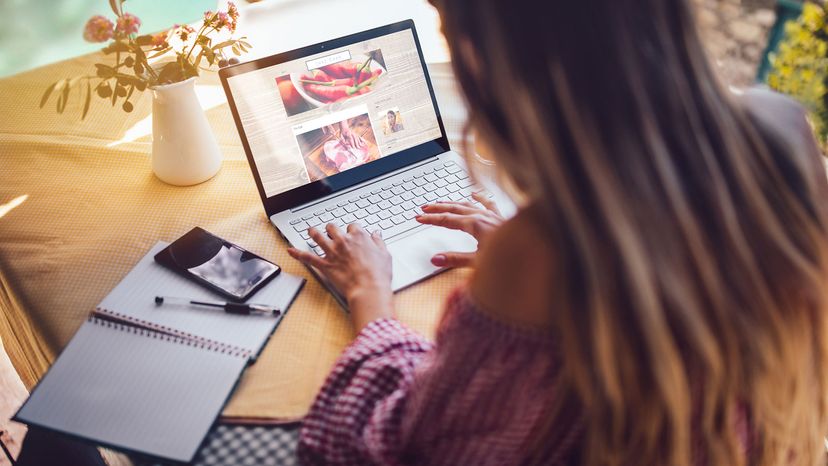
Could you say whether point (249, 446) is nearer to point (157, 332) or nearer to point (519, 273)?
point (157, 332)

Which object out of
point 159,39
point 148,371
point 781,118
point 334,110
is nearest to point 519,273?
point 781,118

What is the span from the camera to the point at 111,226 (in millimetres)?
985

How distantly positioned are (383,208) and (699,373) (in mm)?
572

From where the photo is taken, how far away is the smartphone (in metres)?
0.83

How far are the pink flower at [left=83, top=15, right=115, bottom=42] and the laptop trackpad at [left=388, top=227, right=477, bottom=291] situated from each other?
509 mm

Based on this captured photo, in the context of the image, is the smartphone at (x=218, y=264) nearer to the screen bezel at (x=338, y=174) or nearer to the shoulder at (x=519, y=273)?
the screen bezel at (x=338, y=174)

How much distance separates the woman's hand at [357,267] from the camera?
2.59 feet

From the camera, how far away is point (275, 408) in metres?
0.71

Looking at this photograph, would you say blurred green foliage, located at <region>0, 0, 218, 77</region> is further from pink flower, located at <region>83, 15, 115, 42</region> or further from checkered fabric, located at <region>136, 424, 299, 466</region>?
checkered fabric, located at <region>136, 424, 299, 466</region>

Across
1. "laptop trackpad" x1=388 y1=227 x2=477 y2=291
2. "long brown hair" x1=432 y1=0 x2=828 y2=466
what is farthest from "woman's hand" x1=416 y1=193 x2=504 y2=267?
"long brown hair" x1=432 y1=0 x2=828 y2=466

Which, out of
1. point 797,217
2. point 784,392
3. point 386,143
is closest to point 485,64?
point 797,217

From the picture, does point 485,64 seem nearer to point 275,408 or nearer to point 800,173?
point 800,173

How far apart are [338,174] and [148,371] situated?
0.44 meters

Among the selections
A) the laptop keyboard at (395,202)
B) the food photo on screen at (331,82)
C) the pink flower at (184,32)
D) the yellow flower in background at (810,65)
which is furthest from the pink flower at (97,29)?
the yellow flower in background at (810,65)
